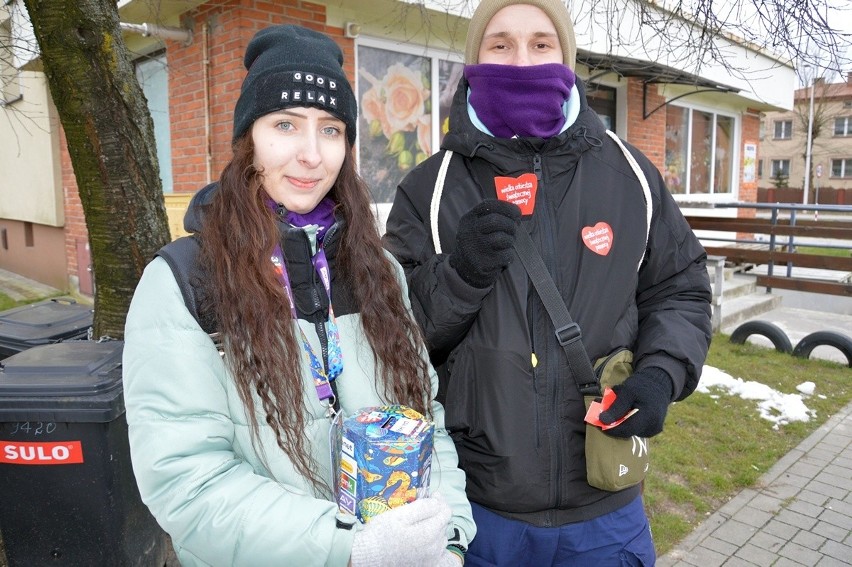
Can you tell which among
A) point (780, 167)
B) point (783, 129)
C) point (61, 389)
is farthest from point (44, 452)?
point (783, 129)

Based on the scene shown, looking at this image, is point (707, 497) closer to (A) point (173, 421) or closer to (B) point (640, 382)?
(B) point (640, 382)

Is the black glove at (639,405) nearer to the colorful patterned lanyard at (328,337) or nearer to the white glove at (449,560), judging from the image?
the white glove at (449,560)

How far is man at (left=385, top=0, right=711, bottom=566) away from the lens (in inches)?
65.8

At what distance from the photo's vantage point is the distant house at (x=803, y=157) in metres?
41.7

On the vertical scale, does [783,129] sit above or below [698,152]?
above

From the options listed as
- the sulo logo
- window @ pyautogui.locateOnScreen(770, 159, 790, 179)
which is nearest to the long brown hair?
the sulo logo

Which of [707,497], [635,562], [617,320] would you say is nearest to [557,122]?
[617,320]

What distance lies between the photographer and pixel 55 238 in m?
9.48

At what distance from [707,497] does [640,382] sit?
9.32 feet

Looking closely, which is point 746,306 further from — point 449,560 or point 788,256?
point 449,560

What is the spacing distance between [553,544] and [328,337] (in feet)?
2.77

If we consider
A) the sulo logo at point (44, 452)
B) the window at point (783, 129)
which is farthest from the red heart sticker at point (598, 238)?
the window at point (783, 129)

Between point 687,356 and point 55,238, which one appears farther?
point 55,238

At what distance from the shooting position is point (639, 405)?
1.65m
